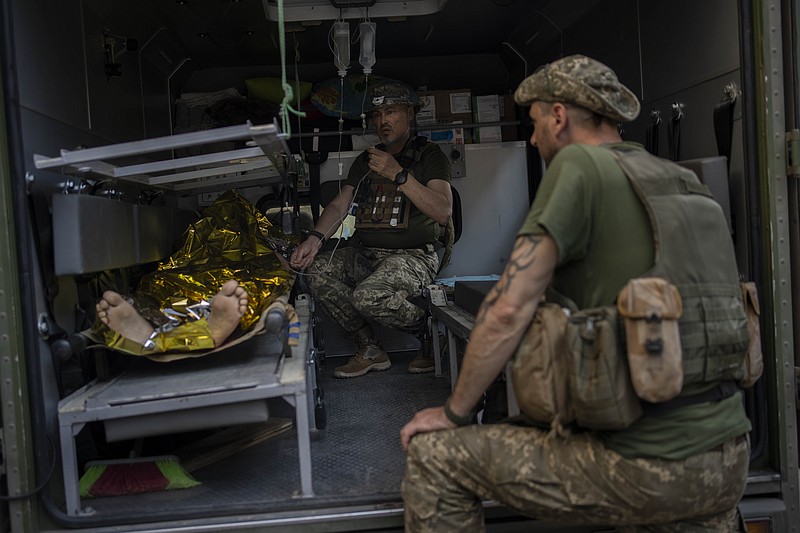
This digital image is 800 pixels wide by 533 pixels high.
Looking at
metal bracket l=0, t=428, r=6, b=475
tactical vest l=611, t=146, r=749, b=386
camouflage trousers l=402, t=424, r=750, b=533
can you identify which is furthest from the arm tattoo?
metal bracket l=0, t=428, r=6, b=475

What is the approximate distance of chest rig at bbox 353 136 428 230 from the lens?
4.42 m

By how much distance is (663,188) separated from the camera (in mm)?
1959

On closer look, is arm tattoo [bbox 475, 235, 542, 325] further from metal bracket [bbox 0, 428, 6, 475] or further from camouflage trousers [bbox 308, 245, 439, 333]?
camouflage trousers [bbox 308, 245, 439, 333]

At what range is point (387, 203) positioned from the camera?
4.46 m

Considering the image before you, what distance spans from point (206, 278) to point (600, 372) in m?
2.21

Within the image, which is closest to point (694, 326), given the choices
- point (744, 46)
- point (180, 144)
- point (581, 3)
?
point (744, 46)

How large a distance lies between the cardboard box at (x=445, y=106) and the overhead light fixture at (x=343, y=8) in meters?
1.10

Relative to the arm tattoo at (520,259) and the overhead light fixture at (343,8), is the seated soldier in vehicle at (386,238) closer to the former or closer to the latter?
the overhead light fixture at (343,8)

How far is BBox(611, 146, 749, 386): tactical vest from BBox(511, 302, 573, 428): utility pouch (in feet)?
0.95

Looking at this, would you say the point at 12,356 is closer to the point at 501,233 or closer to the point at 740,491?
the point at 740,491

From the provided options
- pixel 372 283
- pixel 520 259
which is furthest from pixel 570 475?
pixel 372 283

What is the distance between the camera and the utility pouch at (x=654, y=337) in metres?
1.76

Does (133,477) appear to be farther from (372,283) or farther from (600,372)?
(372,283)

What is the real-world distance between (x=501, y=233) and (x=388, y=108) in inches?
51.2
